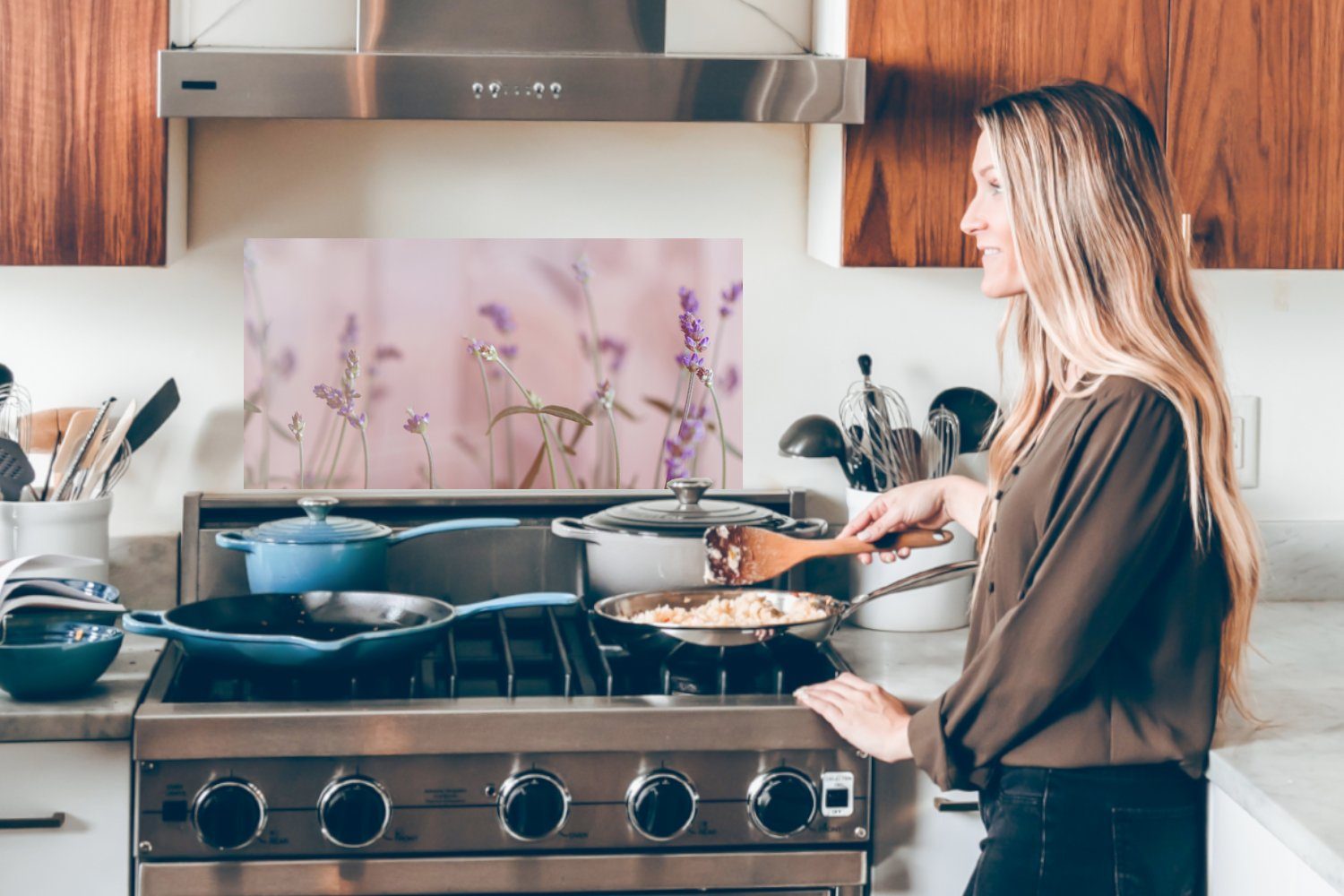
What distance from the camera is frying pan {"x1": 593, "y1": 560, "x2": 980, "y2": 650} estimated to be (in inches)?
67.9

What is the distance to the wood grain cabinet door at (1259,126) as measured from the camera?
1934 mm

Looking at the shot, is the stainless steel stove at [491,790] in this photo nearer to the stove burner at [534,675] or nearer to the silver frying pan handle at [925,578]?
the stove burner at [534,675]

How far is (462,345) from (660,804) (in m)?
0.95

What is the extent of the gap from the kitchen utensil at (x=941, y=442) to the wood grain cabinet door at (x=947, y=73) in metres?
0.38

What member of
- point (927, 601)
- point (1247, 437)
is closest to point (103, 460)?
point (927, 601)

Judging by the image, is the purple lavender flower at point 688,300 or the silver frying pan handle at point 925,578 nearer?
the silver frying pan handle at point 925,578

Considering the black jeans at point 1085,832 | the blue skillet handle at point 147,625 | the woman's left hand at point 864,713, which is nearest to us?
the black jeans at point 1085,832

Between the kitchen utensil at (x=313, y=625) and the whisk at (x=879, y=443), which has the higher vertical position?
the whisk at (x=879, y=443)

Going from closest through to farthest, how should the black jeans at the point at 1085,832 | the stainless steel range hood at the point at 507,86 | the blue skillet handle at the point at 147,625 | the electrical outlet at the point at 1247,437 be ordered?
the black jeans at the point at 1085,832 < the blue skillet handle at the point at 147,625 < the stainless steel range hood at the point at 507,86 < the electrical outlet at the point at 1247,437

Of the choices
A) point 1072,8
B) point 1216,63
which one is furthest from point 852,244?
point 1216,63

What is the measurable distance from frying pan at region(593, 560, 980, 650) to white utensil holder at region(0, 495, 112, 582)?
729 mm

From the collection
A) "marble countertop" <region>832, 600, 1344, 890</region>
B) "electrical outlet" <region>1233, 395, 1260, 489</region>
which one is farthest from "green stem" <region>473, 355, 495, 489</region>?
"electrical outlet" <region>1233, 395, 1260, 489</region>

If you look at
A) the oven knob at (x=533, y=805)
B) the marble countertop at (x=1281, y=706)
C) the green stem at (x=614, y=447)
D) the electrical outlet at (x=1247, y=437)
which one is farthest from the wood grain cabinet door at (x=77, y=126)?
the electrical outlet at (x=1247, y=437)

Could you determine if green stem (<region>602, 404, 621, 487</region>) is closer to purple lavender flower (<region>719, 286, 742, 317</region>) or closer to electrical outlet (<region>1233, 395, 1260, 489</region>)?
purple lavender flower (<region>719, 286, 742, 317</region>)
